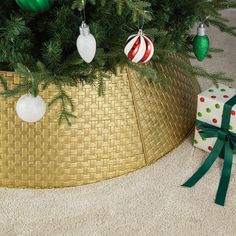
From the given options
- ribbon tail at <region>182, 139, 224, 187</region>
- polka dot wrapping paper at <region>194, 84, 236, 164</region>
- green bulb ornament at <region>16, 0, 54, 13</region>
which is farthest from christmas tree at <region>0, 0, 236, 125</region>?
ribbon tail at <region>182, 139, 224, 187</region>

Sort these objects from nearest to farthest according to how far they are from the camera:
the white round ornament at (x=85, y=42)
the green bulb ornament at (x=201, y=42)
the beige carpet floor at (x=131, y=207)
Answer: the white round ornament at (x=85, y=42) < the beige carpet floor at (x=131, y=207) < the green bulb ornament at (x=201, y=42)

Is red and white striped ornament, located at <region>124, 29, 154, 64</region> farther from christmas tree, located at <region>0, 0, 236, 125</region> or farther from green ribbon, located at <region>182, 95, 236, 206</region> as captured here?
green ribbon, located at <region>182, 95, 236, 206</region>

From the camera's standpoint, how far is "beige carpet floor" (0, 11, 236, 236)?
1.20m

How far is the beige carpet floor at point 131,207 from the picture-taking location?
1197mm

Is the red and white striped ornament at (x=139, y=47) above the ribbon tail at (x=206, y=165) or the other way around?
above

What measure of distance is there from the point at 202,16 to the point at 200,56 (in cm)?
12

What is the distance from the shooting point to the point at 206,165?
1.38 metres

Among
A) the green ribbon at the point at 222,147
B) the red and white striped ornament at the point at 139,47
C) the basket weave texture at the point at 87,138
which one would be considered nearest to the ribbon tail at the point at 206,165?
the green ribbon at the point at 222,147

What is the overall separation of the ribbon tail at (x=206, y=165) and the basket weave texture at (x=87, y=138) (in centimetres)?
14

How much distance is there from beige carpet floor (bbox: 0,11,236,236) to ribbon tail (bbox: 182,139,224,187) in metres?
0.02

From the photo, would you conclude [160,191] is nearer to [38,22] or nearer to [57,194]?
[57,194]

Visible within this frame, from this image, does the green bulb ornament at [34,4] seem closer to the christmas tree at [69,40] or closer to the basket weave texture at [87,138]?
the christmas tree at [69,40]

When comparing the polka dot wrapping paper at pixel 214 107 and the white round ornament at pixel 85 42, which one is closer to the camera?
the white round ornament at pixel 85 42

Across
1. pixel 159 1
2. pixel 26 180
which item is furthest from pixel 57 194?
pixel 159 1
